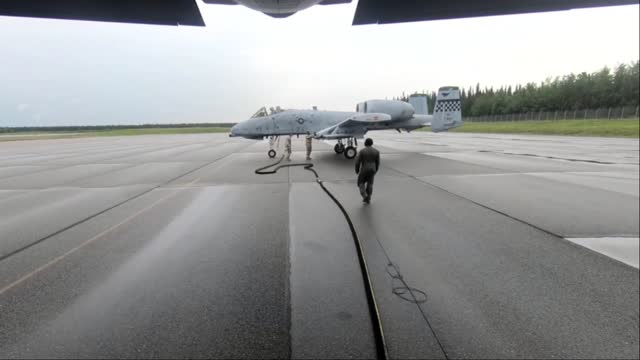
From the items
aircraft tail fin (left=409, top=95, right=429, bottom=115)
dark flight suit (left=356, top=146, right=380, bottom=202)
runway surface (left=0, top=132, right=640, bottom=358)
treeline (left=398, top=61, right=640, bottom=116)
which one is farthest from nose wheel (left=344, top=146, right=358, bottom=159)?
treeline (left=398, top=61, right=640, bottom=116)

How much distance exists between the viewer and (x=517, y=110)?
77.9 m

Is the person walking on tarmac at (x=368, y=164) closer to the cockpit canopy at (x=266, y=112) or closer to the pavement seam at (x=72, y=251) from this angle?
the pavement seam at (x=72, y=251)

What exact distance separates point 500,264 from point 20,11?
6296 millimetres

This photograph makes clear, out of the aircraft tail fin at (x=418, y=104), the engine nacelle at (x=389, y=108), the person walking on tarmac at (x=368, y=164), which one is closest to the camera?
the person walking on tarmac at (x=368, y=164)

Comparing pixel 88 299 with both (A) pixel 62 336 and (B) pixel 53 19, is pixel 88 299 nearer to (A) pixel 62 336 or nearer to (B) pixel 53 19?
(A) pixel 62 336

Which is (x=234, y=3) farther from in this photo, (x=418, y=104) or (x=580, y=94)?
(x=580, y=94)

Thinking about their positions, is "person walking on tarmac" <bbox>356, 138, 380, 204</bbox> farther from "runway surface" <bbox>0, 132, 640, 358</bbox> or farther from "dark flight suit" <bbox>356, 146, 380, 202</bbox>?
"runway surface" <bbox>0, 132, 640, 358</bbox>

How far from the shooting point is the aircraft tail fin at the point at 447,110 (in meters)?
18.4

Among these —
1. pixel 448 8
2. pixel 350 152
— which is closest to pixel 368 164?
pixel 448 8

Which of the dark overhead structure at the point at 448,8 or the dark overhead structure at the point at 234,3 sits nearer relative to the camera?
the dark overhead structure at the point at 234,3

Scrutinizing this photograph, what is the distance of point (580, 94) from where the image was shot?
6175 cm

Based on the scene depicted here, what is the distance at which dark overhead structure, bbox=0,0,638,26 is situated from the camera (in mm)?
3078

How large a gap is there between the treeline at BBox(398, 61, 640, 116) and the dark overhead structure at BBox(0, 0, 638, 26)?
5271 centimetres

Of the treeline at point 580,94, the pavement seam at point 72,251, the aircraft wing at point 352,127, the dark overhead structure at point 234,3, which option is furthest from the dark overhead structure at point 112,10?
the treeline at point 580,94
